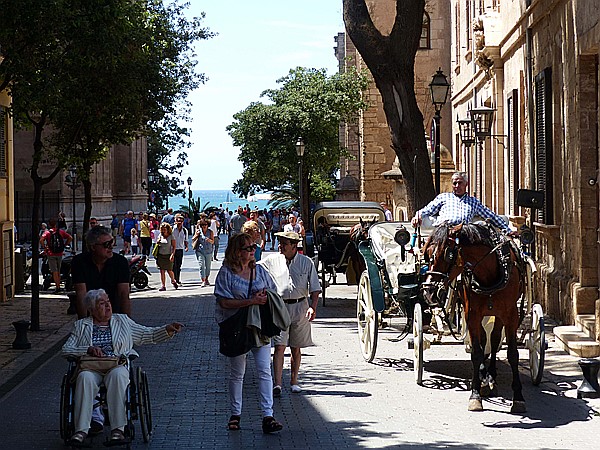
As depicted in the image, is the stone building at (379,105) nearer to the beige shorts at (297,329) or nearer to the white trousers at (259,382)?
the beige shorts at (297,329)

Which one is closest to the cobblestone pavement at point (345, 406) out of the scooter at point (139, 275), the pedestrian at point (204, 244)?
the scooter at point (139, 275)

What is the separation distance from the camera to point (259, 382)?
9.54 metres

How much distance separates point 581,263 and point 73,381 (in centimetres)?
859

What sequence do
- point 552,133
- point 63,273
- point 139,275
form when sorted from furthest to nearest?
point 63,273 < point 139,275 < point 552,133

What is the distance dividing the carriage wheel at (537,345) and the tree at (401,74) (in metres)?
9.33

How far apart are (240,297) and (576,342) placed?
584 cm

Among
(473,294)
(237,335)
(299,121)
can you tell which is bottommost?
(237,335)

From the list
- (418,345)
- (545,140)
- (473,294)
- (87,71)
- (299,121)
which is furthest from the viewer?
(299,121)

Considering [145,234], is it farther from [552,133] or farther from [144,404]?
[144,404]

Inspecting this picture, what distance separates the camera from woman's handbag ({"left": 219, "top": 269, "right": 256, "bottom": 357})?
9453 millimetres

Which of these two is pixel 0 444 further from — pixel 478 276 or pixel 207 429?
pixel 478 276

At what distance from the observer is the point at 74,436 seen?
27.6ft

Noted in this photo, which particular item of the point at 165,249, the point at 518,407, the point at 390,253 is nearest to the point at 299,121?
the point at 165,249

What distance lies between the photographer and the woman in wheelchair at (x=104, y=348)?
855cm
